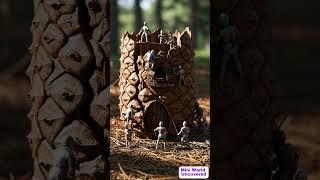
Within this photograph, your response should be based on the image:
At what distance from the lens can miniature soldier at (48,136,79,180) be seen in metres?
1.88

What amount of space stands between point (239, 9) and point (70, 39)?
723mm

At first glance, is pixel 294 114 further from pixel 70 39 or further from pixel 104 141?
pixel 70 39

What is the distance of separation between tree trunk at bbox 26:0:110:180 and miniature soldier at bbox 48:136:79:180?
26mm

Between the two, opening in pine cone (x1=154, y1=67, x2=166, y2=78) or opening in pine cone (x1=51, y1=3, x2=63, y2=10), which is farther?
opening in pine cone (x1=154, y1=67, x2=166, y2=78)

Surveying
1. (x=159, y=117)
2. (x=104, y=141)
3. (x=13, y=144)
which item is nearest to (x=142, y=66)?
(x=159, y=117)

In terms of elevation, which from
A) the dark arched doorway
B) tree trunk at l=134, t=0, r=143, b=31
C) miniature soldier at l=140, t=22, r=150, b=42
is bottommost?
the dark arched doorway

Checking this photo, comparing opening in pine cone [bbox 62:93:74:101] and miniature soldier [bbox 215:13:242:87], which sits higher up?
miniature soldier [bbox 215:13:242:87]

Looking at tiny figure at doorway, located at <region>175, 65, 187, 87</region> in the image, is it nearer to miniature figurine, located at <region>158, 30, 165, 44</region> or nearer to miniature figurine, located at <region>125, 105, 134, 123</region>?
miniature figurine, located at <region>158, 30, 165, 44</region>

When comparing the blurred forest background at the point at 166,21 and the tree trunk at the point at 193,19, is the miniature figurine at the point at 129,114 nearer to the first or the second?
the blurred forest background at the point at 166,21

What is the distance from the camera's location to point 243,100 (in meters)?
1.95

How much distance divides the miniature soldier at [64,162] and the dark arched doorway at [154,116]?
36 cm

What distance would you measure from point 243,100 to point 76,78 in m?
0.71

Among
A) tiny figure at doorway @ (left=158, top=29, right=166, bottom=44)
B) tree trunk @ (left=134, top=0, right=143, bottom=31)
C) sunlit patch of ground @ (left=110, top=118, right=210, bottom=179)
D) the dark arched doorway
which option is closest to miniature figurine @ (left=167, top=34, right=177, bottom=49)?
tiny figure at doorway @ (left=158, top=29, right=166, bottom=44)

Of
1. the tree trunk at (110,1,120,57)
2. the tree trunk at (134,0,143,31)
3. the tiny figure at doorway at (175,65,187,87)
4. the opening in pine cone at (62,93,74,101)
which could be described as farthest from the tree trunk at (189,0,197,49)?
the opening in pine cone at (62,93,74,101)
